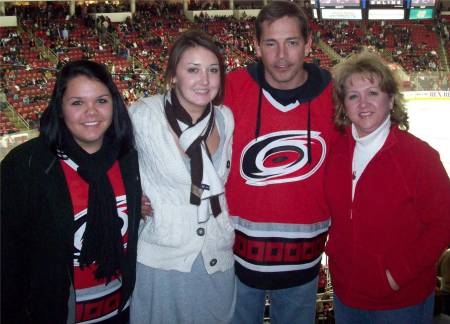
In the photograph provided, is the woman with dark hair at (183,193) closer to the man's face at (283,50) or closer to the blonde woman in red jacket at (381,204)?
the man's face at (283,50)

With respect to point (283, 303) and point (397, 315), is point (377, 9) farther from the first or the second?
point (397, 315)

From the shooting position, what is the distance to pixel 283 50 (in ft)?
A: 7.26

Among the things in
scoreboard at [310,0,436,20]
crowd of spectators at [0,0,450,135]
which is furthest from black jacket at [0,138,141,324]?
scoreboard at [310,0,436,20]

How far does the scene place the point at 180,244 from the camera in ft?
6.50

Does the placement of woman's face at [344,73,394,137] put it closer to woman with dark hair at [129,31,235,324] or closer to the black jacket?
woman with dark hair at [129,31,235,324]

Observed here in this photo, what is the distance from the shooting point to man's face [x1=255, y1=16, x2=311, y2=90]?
7.26ft

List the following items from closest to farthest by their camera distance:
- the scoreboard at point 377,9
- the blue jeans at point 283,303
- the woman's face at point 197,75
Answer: the woman's face at point 197,75
the blue jeans at point 283,303
the scoreboard at point 377,9

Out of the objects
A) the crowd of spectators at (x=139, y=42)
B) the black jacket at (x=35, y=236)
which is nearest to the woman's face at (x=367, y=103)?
the black jacket at (x=35, y=236)

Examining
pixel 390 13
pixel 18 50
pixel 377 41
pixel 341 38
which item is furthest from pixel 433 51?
pixel 18 50

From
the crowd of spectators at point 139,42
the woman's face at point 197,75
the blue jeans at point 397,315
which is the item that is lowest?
the blue jeans at point 397,315

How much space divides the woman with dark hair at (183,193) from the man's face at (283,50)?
0.97 ft

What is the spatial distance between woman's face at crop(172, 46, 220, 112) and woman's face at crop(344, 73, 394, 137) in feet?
1.81

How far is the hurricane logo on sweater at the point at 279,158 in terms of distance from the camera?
2.22 meters

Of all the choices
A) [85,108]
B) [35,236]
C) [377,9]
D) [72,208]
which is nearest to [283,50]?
[85,108]
